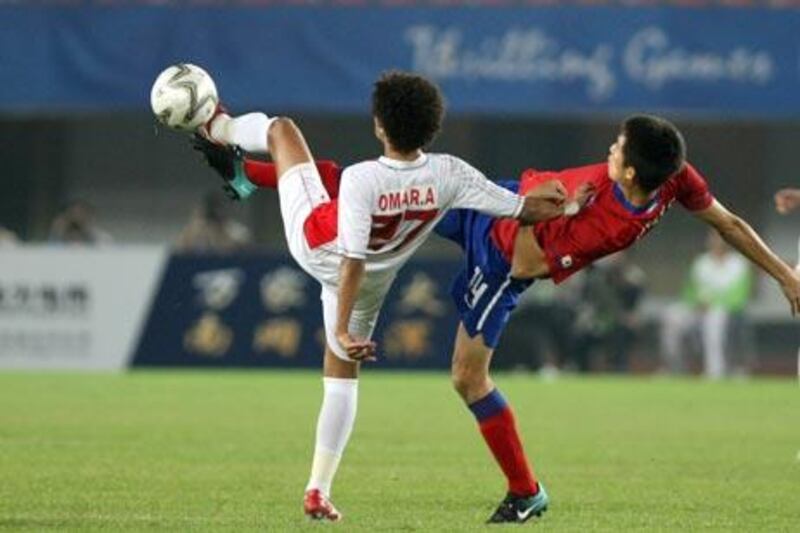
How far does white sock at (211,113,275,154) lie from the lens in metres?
11.6

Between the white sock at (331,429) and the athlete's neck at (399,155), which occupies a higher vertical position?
the athlete's neck at (399,155)

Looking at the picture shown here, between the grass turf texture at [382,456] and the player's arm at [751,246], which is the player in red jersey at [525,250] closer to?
the player's arm at [751,246]

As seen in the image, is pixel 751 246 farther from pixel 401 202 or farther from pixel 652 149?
pixel 401 202

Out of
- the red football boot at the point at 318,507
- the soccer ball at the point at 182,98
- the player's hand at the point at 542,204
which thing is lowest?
the red football boot at the point at 318,507

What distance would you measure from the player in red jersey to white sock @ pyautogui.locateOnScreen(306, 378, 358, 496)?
663 mm

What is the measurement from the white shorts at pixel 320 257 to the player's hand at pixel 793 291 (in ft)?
6.67

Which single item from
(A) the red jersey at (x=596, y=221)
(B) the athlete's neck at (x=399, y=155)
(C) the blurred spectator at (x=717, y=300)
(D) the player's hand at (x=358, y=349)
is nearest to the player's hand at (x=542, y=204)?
(A) the red jersey at (x=596, y=221)

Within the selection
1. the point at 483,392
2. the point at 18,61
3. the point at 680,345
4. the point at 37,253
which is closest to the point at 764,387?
the point at 680,345

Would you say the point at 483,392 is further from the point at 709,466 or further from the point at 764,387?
the point at 764,387

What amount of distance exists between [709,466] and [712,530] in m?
4.38

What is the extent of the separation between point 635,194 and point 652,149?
344 mm

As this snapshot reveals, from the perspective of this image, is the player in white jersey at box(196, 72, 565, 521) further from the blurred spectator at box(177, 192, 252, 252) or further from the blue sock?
the blurred spectator at box(177, 192, 252, 252)

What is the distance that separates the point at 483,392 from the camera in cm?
1147

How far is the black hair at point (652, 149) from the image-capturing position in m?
10.9
